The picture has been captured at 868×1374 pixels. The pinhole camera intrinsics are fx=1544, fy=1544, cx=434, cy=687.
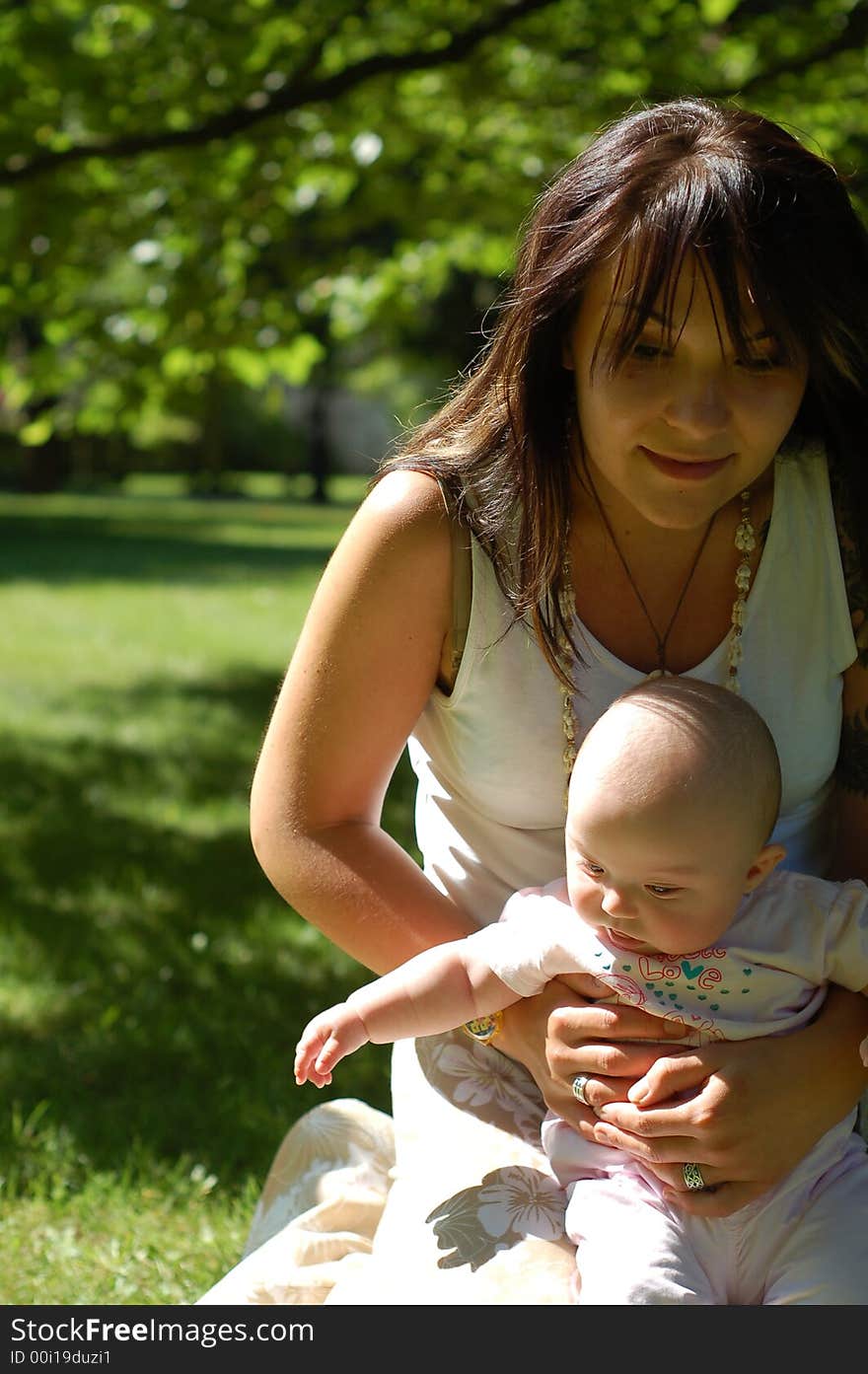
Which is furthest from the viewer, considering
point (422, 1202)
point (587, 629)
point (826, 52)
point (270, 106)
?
point (826, 52)

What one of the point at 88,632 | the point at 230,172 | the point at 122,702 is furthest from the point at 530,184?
the point at 88,632

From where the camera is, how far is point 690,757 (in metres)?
1.99

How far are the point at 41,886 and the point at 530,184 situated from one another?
4189 millimetres

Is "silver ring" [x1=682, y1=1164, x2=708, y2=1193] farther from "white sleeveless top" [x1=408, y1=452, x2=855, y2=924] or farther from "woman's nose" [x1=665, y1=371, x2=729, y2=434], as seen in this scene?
"woman's nose" [x1=665, y1=371, x2=729, y2=434]

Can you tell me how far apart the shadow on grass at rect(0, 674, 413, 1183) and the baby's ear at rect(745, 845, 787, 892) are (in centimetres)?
170

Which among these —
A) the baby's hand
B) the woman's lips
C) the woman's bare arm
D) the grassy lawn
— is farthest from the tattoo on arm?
the grassy lawn

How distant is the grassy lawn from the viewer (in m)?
3.10

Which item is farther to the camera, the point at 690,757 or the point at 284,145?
the point at 284,145

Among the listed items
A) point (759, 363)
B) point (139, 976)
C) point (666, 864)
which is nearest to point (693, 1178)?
point (666, 864)

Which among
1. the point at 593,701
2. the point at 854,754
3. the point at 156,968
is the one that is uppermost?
the point at 593,701

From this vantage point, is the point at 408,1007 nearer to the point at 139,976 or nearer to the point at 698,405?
the point at 698,405

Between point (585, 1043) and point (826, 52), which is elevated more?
point (826, 52)

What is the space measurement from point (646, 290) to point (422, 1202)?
51.7 inches

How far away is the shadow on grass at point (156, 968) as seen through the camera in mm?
3602
